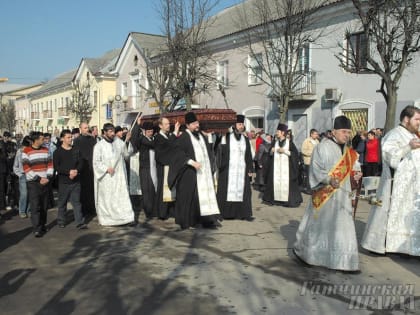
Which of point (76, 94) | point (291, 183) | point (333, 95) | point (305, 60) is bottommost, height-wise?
point (291, 183)

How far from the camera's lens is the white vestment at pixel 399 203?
5965mm

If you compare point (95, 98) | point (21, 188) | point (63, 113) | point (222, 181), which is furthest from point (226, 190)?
point (63, 113)

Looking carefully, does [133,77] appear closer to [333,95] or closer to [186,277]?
[333,95]

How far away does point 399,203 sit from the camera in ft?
19.9

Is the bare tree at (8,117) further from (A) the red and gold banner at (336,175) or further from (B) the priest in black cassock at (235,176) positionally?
(A) the red and gold banner at (336,175)

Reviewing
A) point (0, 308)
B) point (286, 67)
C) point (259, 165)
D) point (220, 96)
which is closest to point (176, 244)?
point (0, 308)

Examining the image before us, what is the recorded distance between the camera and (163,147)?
28.1ft

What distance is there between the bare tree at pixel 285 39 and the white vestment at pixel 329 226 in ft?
37.6

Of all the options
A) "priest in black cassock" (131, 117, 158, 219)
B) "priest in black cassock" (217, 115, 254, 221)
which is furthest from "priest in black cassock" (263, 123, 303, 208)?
"priest in black cassock" (131, 117, 158, 219)

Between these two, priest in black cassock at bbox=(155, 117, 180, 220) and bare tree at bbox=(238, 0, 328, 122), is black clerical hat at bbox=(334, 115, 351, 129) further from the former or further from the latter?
bare tree at bbox=(238, 0, 328, 122)

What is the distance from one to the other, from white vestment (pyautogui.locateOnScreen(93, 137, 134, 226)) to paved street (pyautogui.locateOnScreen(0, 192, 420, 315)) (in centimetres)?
58

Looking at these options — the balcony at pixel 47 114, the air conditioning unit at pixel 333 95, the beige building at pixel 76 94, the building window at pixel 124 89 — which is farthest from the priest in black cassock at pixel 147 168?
the balcony at pixel 47 114

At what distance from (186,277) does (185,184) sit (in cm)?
288

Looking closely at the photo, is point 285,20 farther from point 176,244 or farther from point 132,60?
point 132,60
